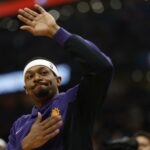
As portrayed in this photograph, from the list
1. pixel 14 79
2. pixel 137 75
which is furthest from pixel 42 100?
pixel 137 75

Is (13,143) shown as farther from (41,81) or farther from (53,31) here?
(53,31)

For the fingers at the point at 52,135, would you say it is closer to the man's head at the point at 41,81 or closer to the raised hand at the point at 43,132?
the raised hand at the point at 43,132

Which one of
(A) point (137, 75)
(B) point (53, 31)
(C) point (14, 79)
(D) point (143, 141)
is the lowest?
(A) point (137, 75)

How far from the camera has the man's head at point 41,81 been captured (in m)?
3.57

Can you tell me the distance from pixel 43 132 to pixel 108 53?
404 inches

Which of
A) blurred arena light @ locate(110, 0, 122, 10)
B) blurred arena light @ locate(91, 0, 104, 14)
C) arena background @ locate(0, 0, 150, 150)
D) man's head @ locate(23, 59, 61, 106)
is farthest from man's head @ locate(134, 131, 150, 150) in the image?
blurred arena light @ locate(110, 0, 122, 10)

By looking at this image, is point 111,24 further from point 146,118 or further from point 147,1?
point 147,1

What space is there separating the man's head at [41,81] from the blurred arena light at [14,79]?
32.1 ft

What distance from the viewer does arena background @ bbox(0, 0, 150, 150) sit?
11703mm

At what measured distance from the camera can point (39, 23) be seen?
354cm

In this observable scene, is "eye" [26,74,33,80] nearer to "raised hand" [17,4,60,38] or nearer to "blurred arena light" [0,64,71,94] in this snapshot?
"raised hand" [17,4,60,38]

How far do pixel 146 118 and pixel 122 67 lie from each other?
226cm

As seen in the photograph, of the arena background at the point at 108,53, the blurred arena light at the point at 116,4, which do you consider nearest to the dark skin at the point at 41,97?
the arena background at the point at 108,53

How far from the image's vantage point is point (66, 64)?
45.0 ft
